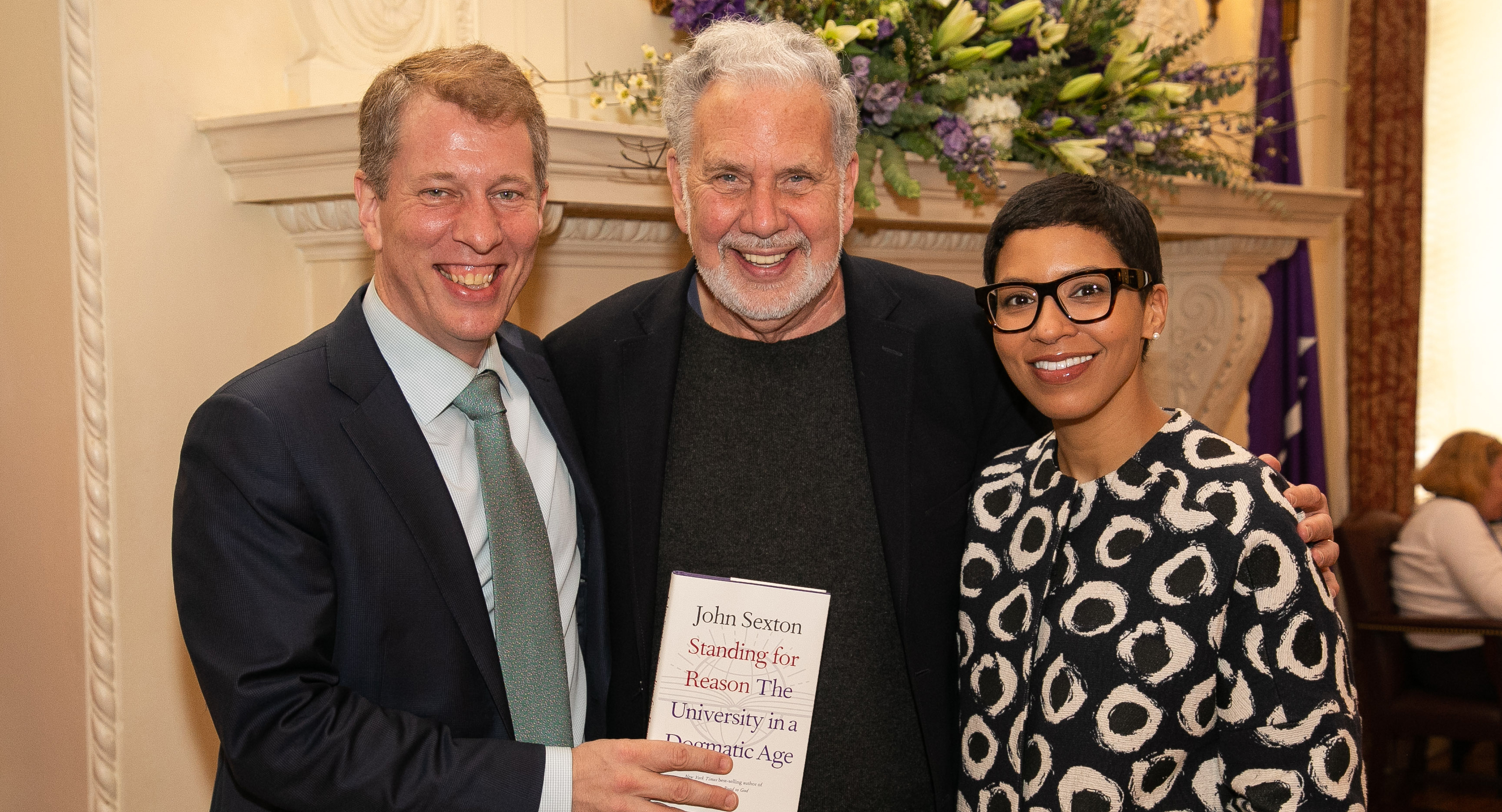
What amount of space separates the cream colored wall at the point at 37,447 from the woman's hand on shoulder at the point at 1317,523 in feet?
6.75

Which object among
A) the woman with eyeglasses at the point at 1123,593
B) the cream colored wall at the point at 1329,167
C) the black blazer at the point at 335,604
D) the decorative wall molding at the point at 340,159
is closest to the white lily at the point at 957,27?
the decorative wall molding at the point at 340,159

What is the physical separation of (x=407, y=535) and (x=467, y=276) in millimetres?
376

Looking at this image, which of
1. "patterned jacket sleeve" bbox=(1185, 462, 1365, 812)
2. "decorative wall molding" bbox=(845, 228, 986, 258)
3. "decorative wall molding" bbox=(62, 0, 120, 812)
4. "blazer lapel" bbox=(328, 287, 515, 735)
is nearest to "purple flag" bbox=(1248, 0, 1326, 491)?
"decorative wall molding" bbox=(845, 228, 986, 258)

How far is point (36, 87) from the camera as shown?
1.98 metres

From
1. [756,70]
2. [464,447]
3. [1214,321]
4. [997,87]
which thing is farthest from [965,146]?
[1214,321]

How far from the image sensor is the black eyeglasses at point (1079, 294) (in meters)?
1.50

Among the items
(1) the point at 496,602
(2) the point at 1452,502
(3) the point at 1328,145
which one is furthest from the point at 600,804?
(3) the point at 1328,145

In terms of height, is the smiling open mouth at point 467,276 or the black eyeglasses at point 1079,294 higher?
the smiling open mouth at point 467,276

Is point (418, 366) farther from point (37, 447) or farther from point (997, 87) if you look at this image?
point (997, 87)

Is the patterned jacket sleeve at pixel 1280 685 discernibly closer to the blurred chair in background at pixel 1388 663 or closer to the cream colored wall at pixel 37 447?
the cream colored wall at pixel 37 447

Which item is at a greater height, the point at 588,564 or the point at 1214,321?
the point at 1214,321

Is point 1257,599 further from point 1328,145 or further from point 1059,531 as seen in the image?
point 1328,145

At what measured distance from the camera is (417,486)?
1.50 meters

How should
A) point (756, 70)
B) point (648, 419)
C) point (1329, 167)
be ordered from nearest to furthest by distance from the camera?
point (756, 70) < point (648, 419) < point (1329, 167)
